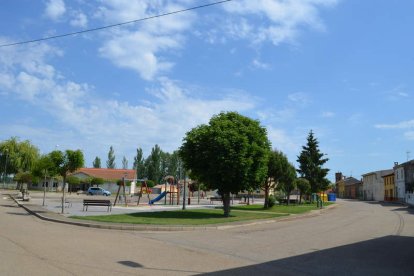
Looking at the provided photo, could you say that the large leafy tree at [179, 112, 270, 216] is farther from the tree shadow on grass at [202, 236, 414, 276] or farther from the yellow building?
the yellow building

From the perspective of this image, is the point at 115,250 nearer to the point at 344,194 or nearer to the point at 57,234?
the point at 57,234

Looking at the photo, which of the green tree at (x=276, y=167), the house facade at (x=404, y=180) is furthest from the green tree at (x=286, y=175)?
the house facade at (x=404, y=180)

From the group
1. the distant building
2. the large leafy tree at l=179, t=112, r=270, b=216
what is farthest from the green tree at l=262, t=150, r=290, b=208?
the distant building

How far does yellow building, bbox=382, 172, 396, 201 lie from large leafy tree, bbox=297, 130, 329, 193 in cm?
2883

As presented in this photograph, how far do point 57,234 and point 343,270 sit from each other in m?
10.3

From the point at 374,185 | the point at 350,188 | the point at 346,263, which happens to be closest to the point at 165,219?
the point at 346,263

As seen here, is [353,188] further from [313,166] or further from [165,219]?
[165,219]

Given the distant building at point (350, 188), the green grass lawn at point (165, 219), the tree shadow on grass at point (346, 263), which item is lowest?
the tree shadow on grass at point (346, 263)

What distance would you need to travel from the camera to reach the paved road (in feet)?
30.7

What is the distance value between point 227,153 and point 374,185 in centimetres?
9193

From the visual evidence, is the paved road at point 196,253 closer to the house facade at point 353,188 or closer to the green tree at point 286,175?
the green tree at point 286,175

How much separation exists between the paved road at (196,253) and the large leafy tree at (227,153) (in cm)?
871

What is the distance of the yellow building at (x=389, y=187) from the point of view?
88050mm

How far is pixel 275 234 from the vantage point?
1825cm
